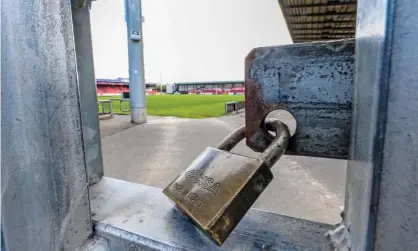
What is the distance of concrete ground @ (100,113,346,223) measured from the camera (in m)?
1.64

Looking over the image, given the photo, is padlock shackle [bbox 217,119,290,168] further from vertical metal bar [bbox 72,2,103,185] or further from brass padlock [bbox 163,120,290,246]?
vertical metal bar [bbox 72,2,103,185]

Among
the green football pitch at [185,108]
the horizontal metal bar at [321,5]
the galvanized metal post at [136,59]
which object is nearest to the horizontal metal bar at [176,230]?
the horizontal metal bar at [321,5]

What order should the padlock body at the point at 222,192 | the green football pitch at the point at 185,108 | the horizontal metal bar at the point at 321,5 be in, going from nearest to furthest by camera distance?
1. the padlock body at the point at 222,192
2. the horizontal metal bar at the point at 321,5
3. the green football pitch at the point at 185,108

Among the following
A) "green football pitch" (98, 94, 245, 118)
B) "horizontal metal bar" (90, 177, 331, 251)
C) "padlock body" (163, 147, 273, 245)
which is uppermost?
"padlock body" (163, 147, 273, 245)

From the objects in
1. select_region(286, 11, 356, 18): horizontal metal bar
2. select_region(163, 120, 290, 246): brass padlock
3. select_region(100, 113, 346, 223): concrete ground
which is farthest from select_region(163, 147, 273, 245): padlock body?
select_region(286, 11, 356, 18): horizontal metal bar

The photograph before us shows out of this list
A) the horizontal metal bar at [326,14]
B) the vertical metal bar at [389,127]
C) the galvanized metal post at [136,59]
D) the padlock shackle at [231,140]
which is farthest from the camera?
the galvanized metal post at [136,59]

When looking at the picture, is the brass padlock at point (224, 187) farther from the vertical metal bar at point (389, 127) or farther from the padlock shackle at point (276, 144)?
the vertical metal bar at point (389, 127)

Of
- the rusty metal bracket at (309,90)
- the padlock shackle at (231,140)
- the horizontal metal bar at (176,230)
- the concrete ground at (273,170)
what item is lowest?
the concrete ground at (273,170)

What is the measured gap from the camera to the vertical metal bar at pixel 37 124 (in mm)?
421

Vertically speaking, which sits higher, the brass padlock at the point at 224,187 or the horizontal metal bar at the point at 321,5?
the horizontal metal bar at the point at 321,5

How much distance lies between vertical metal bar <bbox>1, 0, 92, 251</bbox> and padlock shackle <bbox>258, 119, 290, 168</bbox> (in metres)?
0.38

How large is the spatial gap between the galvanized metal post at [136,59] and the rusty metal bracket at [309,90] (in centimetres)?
560

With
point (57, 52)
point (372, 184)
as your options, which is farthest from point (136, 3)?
point (372, 184)

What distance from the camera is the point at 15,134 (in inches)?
17.2
